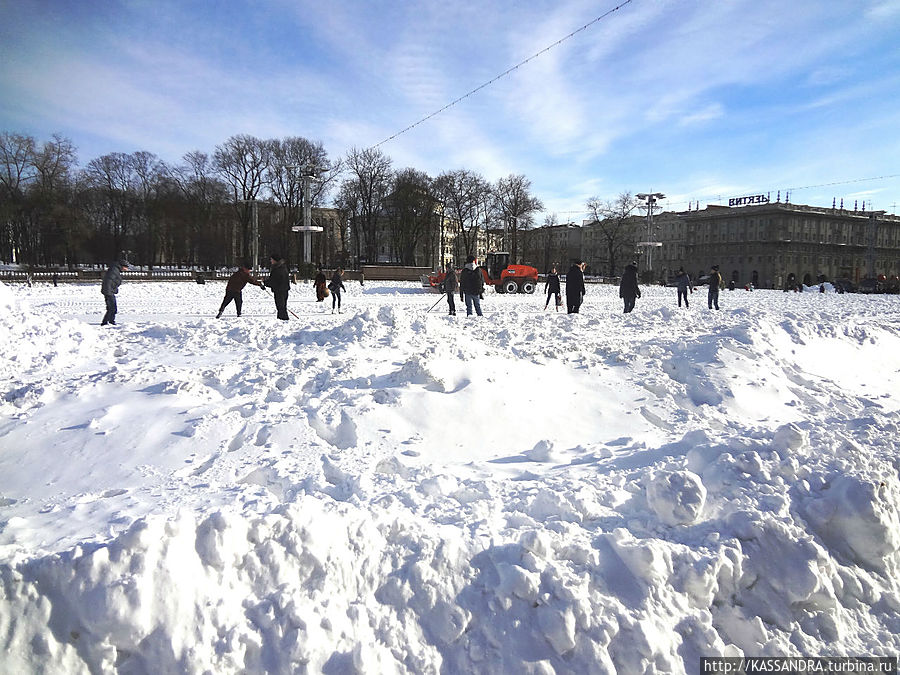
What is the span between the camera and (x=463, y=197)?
62.1 m

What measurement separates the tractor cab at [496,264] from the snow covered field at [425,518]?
24388 millimetres

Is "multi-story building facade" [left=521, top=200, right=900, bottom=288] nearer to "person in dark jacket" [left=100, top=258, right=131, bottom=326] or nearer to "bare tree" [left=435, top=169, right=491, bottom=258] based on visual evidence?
"bare tree" [left=435, top=169, right=491, bottom=258]

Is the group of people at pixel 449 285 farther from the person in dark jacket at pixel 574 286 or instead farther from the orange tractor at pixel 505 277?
the orange tractor at pixel 505 277

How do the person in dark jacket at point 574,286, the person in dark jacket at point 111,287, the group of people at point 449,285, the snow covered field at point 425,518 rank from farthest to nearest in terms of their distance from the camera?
the person in dark jacket at point 574,286, the group of people at point 449,285, the person in dark jacket at point 111,287, the snow covered field at point 425,518

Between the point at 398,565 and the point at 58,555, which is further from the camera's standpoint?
→ the point at 398,565

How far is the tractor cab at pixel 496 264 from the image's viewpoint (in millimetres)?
32688

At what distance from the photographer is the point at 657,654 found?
311 cm

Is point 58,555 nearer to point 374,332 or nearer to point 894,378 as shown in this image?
point 374,332

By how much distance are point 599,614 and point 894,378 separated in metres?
11.5

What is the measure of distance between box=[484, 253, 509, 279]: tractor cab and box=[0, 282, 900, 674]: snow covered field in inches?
960

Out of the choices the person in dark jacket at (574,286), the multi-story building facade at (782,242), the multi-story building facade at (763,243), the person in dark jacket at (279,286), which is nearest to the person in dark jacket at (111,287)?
the person in dark jacket at (279,286)

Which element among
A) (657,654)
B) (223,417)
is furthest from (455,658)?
(223,417)

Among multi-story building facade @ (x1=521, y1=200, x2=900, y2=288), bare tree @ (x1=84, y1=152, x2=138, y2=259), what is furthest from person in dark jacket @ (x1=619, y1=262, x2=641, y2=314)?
multi-story building facade @ (x1=521, y1=200, x2=900, y2=288)

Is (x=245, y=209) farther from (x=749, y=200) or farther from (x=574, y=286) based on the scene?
(x=749, y=200)
